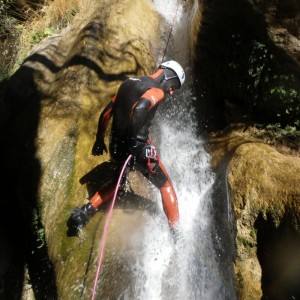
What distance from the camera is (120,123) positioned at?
12.8ft

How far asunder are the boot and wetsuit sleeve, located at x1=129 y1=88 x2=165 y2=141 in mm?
1058

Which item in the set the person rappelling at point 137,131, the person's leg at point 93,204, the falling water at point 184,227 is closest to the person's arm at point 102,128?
the person rappelling at point 137,131

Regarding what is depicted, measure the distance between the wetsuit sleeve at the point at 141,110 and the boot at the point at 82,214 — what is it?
1.06m

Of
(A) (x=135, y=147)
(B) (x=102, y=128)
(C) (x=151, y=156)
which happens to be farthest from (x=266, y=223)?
(B) (x=102, y=128)

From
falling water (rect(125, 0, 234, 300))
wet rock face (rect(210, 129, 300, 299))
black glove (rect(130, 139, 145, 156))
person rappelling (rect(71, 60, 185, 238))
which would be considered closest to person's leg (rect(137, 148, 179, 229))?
person rappelling (rect(71, 60, 185, 238))

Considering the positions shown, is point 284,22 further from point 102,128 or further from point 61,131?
point 61,131

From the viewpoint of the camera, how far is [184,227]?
4.77 metres

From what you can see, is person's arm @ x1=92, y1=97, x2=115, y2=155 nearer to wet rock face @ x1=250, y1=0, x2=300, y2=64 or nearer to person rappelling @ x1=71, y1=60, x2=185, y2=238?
person rappelling @ x1=71, y1=60, x2=185, y2=238

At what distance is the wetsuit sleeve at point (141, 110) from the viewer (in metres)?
3.58

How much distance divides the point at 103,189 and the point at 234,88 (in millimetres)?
2861

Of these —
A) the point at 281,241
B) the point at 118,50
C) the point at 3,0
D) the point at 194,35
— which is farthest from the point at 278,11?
the point at 3,0

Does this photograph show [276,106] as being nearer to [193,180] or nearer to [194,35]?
[193,180]

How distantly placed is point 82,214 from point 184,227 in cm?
152

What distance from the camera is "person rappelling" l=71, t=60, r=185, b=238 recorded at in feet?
12.0
